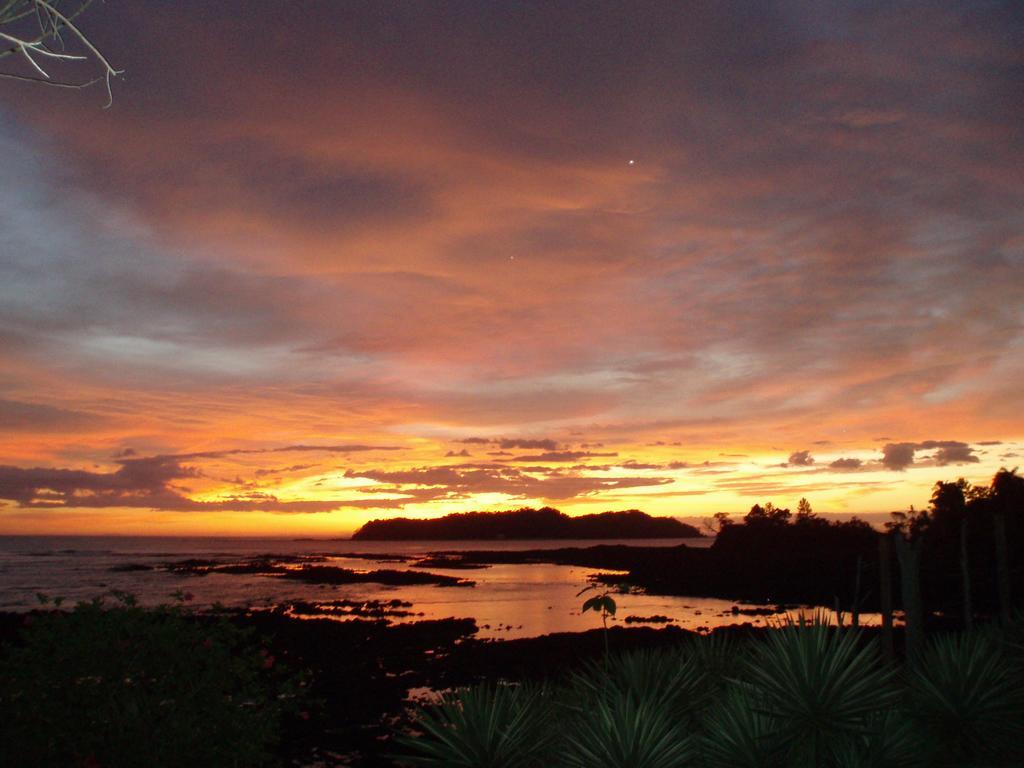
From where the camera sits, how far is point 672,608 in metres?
40.2

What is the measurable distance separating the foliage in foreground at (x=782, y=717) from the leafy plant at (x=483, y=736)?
11 millimetres

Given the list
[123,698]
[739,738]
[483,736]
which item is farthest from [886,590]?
[123,698]

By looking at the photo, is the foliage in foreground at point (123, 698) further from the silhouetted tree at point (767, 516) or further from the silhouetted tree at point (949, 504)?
the silhouetted tree at point (767, 516)

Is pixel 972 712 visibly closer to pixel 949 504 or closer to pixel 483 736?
pixel 483 736

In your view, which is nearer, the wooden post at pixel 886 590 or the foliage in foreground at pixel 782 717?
the foliage in foreground at pixel 782 717

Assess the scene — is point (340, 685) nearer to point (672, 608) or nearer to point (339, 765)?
point (339, 765)

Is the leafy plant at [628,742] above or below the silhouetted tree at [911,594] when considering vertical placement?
below

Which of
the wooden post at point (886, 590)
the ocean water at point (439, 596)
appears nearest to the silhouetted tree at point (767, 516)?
the ocean water at point (439, 596)

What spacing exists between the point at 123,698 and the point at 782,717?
16.6 ft

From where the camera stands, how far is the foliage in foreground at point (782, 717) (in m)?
5.72

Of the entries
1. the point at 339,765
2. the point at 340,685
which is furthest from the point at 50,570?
the point at 339,765

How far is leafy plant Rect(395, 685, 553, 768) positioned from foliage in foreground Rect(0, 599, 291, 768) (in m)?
1.43

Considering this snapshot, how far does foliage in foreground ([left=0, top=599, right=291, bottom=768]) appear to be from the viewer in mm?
6020

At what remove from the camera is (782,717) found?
5.86m
